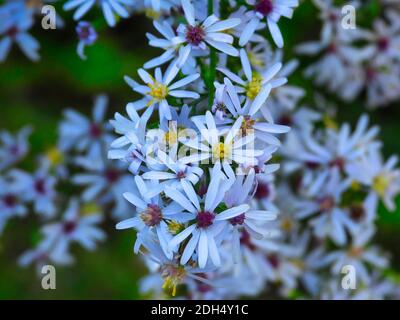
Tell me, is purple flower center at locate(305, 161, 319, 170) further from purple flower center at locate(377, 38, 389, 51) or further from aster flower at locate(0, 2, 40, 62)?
aster flower at locate(0, 2, 40, 62)

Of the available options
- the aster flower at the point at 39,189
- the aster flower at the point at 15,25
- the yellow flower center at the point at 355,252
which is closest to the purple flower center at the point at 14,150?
the aster flower at the point at 39,189

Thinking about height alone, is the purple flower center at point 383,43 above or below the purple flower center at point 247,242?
above

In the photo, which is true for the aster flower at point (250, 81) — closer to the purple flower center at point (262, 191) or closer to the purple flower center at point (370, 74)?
the purple flower center at point (262, 191)

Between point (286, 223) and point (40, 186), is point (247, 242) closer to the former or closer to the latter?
point (286, 223)

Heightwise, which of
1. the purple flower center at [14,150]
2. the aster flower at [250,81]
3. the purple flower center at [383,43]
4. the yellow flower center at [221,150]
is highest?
the purple flower center at [383,43]

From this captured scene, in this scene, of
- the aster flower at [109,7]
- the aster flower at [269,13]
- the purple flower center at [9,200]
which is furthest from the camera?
the purple flower center at [9,200]

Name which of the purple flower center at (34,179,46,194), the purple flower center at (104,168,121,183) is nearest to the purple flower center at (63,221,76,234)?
the purple flower center at (34,179,46,194)
